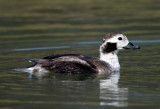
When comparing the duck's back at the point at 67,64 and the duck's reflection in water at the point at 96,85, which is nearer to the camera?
the duck's reflection in water at the point at 96,85

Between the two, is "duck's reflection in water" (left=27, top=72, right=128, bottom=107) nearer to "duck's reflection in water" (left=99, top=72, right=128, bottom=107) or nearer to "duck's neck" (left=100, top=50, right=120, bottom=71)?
"duck's reflection in water" (left=99, top=72, right=128, bottom=107)

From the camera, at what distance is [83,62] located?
1159 centimetres

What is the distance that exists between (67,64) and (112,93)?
210cm

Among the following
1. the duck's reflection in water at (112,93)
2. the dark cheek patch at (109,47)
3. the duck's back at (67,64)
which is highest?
the dark cheek patch at (109,47)

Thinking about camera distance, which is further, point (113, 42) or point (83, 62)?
point (113, 42)

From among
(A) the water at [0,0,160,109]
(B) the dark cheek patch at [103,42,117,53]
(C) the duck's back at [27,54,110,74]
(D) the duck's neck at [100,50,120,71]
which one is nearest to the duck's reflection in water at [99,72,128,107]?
(A) the water at [0,0,160,109]

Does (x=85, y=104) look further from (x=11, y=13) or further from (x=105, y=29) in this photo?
(x=11, y=13)

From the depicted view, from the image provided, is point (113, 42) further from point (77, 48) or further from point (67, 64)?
point (77, 48)

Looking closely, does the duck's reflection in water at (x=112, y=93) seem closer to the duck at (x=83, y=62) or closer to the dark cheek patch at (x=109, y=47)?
the duck at (x=83, y=62)

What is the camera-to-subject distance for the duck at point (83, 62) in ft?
38.0

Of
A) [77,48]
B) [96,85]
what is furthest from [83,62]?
[77,48]

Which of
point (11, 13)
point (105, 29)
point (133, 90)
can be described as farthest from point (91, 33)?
point (133, 90)

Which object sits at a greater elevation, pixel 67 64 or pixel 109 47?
pixel 109 47

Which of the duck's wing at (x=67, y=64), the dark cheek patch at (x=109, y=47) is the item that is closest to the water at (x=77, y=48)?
the duck's wing at (x=67, y=64)
